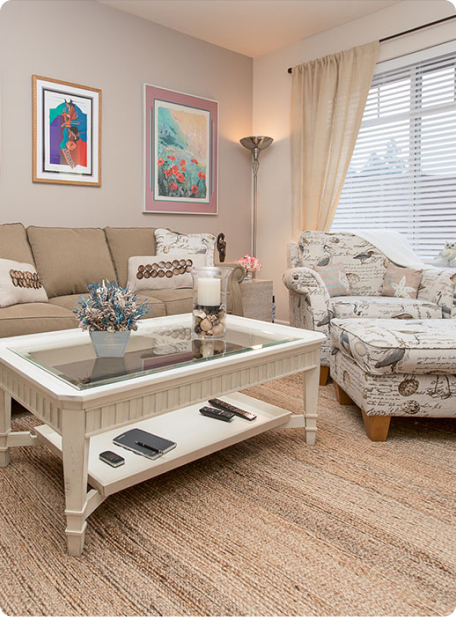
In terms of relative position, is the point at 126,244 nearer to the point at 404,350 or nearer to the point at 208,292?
the point at 208,292

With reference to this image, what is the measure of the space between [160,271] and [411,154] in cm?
217

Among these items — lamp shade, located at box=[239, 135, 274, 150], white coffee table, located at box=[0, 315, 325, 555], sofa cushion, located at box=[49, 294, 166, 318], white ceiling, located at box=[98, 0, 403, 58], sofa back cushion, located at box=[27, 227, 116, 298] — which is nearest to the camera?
white coffee table, located at box=[0, 315, 325, 555]

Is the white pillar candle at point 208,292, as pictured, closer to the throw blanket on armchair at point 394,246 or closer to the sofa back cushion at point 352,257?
the sofa back cushion at point 352,257

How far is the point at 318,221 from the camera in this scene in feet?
13.8

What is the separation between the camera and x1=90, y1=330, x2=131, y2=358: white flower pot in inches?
63.3

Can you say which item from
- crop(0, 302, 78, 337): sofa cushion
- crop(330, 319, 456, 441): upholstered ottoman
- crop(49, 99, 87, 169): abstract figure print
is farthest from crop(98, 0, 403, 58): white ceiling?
crop(330, 319, 456, 441): upholstered ottoman

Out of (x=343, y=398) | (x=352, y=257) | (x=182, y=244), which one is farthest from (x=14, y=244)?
(x=352, y=257)

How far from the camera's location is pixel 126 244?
3471 millimetres

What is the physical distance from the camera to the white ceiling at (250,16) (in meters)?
3.64

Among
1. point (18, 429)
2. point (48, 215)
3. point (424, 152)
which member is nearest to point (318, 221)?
point (424, 152)

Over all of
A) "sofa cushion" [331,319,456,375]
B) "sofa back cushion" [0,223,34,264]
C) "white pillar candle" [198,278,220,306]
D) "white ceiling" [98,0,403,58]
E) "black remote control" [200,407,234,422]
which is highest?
"white ceiling" [98,0,403,58]

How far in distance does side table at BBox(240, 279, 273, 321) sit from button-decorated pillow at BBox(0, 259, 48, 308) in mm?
1593

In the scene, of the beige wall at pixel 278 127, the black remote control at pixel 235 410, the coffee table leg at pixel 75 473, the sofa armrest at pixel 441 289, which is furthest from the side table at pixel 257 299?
the coffee table leg at pixel 75 473

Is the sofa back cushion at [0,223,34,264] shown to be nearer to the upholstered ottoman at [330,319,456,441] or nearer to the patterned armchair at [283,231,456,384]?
the patterned armchair at [283,231,456,384]
